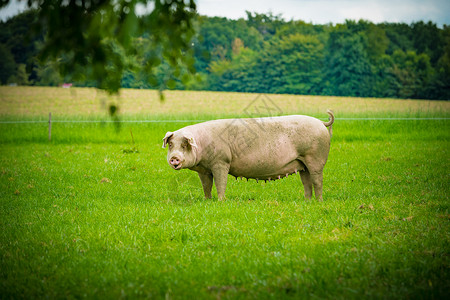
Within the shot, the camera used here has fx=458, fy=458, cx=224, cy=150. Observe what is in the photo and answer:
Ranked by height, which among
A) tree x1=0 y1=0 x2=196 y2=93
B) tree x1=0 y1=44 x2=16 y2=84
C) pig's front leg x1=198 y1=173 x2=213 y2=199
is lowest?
pig's front leg x1=198 y1=173 x2=213 y2=199

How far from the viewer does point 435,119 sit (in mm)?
23453

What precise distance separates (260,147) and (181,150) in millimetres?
1583

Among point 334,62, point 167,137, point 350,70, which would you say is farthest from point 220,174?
point 334,62

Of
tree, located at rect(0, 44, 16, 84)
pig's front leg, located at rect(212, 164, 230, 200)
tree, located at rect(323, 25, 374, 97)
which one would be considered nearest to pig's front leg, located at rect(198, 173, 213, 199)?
pig's front leg, located at rect(212, 164, 230, 200)

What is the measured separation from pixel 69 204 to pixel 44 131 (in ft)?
45.1

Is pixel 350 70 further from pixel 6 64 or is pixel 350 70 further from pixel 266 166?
pixel 266 166

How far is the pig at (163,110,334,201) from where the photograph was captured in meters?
8.64

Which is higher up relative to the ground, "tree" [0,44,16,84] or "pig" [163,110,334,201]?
"tree" [0,44,16,84]

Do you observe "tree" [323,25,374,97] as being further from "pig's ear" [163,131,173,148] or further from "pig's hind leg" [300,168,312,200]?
"pig's ear" [163,131,173,148]

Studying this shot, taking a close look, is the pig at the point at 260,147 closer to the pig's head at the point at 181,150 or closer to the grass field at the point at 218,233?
the pig's head at the point at 181,150

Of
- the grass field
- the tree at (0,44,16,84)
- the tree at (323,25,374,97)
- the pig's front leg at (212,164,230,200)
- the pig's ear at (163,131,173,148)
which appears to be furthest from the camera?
the tree at (323,25,374,97)

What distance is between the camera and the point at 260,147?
28.7 ft

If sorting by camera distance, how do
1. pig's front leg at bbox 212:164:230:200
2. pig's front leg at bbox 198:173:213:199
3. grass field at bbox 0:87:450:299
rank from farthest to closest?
pig's front leg at bbox 198:173:213:199 < pig's front leg at bbox 212:164:230:200 < grass field at bbox 0:87:450:299

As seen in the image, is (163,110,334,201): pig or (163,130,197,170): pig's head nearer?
(163,130,197,170): pig's head
